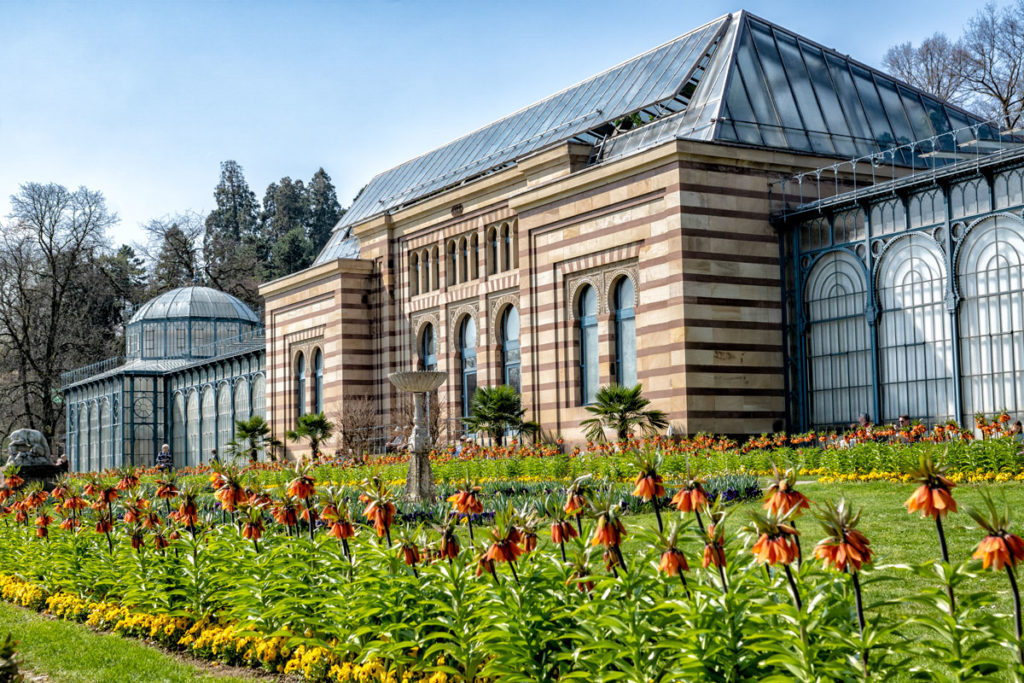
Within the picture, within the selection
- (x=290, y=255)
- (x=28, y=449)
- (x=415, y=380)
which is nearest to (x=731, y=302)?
(x=415, y=380)

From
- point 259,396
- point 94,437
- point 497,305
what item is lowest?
point 94,437

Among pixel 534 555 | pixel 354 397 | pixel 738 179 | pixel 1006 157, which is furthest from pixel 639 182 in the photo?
pixel 534 555

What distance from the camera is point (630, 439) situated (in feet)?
81.6

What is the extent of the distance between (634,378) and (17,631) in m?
18.6

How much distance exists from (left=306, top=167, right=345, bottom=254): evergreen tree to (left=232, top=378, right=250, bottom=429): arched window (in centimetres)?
4265

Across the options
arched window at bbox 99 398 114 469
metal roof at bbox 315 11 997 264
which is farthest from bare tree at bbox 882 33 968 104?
arched window at bbox 99 398 114 469

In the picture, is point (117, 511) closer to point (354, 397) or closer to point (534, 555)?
point (534, 555)

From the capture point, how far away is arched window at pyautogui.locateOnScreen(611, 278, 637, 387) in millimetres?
28828

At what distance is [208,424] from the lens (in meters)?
55.1

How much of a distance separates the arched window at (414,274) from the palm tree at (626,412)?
1470 centimetres

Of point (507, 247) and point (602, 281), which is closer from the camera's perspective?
point (602, 281)

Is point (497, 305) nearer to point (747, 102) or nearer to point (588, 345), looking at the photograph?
point (588, 345)

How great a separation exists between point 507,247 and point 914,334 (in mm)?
14510

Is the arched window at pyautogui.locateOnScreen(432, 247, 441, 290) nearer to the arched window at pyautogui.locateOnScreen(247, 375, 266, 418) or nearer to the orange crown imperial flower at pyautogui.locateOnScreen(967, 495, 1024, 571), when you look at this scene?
the arched window at pyautogui.locateOnScreen(247, 375, 266, 418)
